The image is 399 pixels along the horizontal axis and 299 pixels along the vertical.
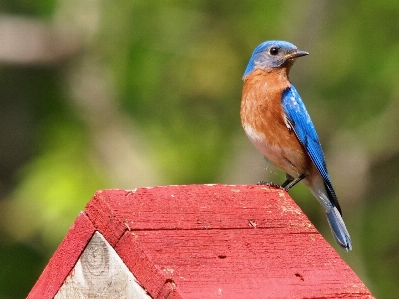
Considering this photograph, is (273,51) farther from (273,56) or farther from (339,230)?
(339,230)

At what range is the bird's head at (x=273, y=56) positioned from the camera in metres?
6.34

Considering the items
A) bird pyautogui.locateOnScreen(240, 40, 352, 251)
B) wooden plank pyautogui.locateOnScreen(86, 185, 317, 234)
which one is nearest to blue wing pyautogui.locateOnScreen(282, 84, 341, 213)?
bird pyautogui.locateOnScreen(240, 40, 352, 251)

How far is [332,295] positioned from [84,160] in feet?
24.1

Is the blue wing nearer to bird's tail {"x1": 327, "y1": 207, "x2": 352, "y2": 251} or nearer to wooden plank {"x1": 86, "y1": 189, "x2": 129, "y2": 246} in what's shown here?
bird's tail {"x1": 327, "y1": 207, "x2": 352, "y2": 251}

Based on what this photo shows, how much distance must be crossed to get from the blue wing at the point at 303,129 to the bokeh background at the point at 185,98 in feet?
15.8

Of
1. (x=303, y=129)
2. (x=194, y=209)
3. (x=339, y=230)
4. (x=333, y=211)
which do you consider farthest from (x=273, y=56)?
(x=194, y=209)

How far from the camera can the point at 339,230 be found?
5.71m

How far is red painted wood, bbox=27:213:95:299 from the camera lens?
3771 mm

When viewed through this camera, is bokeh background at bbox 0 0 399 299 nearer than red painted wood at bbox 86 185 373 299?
No

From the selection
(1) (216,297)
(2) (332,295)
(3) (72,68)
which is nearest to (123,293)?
(1) (216,297)

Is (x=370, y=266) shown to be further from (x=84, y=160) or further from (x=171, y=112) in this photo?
(x=84, y=160)

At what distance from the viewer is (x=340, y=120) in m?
12.6

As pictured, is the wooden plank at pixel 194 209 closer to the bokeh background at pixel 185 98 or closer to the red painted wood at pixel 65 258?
the red painted wood at pixel 65 258

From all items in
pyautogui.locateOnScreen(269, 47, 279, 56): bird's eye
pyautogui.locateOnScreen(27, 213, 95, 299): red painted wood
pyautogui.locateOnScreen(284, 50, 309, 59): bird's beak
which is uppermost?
pyautogui.locateOnScreen(284, 50, 309, 59): bird's beak
